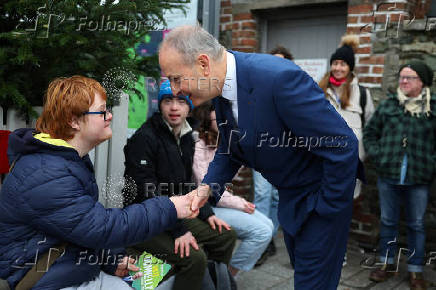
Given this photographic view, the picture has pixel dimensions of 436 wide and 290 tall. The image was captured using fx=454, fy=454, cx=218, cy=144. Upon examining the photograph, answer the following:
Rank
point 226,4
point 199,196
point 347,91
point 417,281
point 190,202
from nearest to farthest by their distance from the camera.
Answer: point 190,202, point 199,196, point 417,281, point 347,91, point 226,4

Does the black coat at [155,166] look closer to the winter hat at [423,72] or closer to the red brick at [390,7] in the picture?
the winter hat at [423,72]

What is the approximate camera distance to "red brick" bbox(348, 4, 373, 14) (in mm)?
4656

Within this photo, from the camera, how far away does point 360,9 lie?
15.4 ft

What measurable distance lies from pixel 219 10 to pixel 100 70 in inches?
122

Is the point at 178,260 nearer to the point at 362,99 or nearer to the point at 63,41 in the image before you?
the point at 63,41

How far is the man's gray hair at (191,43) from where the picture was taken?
6.31 feet

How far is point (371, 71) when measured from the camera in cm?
470

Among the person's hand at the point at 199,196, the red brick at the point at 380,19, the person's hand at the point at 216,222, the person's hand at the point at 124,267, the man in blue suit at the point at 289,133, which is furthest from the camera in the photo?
the red brick at the point at 380,19

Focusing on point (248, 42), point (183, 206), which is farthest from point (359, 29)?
point (183, 206)

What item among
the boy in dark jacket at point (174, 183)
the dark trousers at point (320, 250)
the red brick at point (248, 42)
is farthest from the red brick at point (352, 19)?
the dark trousers at point (320, 250)

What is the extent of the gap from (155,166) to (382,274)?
7.75 ft

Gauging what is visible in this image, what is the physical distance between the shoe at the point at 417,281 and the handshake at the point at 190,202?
245cm

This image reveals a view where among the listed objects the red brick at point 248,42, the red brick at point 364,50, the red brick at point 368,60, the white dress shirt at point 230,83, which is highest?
the red brick at point 248,42

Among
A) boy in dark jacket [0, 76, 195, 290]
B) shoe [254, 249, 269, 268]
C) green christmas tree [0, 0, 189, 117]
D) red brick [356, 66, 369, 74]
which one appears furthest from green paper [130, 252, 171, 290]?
red brick [356, 66, 369, 74]
